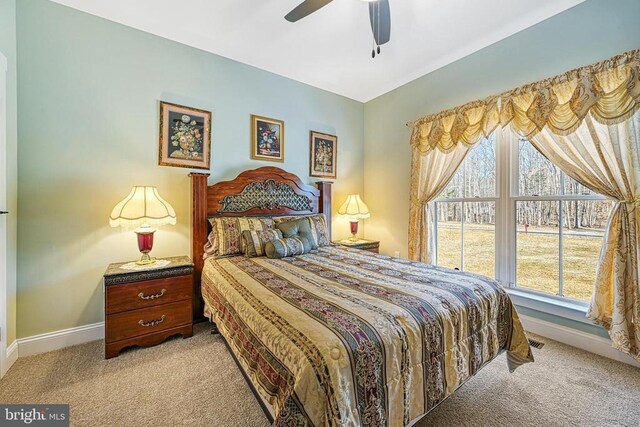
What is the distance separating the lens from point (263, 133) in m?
3.21

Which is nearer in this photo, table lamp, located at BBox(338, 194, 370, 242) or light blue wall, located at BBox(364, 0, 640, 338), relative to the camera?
light blue wall, located at BBox(364, 0, 640, 338)

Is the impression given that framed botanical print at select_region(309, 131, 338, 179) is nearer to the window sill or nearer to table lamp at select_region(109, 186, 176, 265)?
table lamp at select_region(109, 186, 176, 265)

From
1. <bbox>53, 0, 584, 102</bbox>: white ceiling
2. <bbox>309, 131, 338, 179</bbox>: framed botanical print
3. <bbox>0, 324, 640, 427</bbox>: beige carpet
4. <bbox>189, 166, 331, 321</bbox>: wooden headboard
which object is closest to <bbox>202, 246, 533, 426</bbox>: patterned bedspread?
<bbox>0, 324, 640, 427</bbox>: beige carpet

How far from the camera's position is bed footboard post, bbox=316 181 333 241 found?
140 inches

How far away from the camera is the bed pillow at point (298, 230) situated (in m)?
2.71

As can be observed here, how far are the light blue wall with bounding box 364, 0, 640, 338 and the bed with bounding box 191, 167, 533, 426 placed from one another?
1.48 meters

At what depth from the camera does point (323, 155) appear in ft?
12.3

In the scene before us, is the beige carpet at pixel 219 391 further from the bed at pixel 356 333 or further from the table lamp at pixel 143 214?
the table lamp at pixel 143 214

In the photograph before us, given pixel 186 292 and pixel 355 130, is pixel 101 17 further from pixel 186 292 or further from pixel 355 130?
pixel 355 130

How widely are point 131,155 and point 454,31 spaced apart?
3.38m

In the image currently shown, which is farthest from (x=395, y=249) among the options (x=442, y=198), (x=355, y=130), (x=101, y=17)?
(x=101, y=17)

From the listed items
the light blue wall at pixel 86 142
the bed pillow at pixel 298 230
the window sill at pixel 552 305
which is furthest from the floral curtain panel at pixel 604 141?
the light blue wall at pixel 86 142

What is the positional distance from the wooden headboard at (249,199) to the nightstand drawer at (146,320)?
1.25 feet

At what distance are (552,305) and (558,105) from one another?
5.70ft
